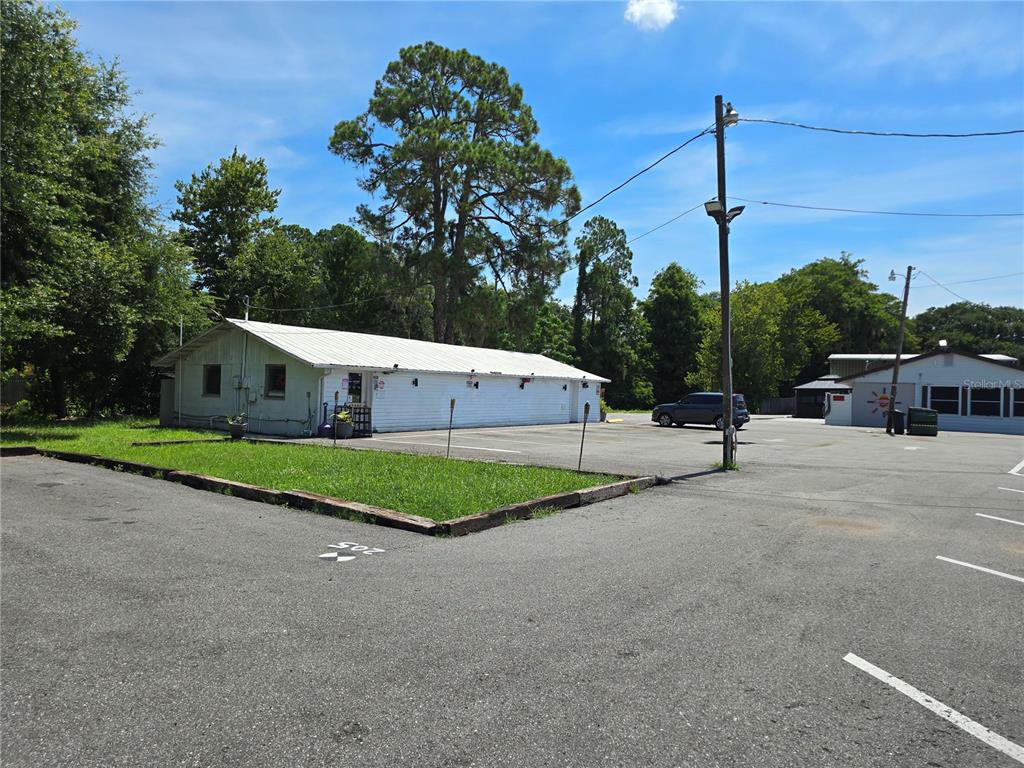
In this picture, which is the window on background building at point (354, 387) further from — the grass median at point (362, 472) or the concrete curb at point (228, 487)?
the concrete curb at point (228, 487)

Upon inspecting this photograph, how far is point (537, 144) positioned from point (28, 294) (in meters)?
31.4

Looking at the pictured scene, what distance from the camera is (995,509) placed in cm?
992

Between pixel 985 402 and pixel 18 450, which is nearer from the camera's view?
pixel 18 450

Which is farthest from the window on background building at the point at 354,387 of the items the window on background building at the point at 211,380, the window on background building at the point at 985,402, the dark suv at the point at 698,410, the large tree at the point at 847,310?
the large tree at the point at 847,310

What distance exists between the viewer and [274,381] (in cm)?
2333

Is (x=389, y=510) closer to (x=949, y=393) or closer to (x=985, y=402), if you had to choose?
(x=949, y=393)

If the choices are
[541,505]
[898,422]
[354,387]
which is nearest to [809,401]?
[898,422]

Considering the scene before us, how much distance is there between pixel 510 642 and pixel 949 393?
42.9m

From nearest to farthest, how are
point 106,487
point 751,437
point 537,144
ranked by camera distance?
point 106,487 < point 751,437 < point 537,144

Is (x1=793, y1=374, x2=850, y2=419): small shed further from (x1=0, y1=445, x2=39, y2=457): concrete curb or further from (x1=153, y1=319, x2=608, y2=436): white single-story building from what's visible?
(x1=0, y1=445, x2=39, y2=457): concrete curb

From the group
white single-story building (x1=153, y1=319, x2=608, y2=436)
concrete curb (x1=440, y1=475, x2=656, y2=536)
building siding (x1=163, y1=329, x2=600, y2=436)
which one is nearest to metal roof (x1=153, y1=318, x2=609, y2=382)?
white single-story building (x1=153, y1=319, x2=608, y2=436)

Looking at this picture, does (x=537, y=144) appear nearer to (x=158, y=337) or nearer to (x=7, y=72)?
(x=158, y=337)

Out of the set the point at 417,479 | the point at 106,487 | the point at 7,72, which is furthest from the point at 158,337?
the point at 417,479

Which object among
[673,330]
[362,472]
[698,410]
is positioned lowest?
[362,472]
